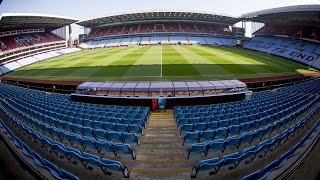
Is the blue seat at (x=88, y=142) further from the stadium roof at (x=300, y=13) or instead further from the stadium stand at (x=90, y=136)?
the stadium roof at (x=300, y=13)

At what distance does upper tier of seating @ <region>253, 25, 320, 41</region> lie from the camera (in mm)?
46844

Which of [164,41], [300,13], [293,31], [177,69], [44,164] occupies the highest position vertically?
[300,13]

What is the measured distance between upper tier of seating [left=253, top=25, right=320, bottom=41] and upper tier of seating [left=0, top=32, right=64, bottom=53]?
5841cm

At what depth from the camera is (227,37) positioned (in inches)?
2795

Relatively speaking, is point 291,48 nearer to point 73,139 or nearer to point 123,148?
point 123,148

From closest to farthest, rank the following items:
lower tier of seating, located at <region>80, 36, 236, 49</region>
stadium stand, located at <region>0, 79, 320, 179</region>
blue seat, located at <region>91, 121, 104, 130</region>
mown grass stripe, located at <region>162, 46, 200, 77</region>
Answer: stadium stand, located at <region>0, 79, 320, 179</region> < blue seat, located at <region>91, 121, 104, 130</region> < mown grass stripe, located at <region>162, 46, 200, 77</region> < lower tier of seating, located at <region>80, 36, 236, 49</region>

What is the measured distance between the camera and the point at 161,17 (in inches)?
2736

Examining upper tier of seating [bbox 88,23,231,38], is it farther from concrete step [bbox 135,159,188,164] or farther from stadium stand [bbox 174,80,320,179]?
concrete step [bbox 135,159,188,164]

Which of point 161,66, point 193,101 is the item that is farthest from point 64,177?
point 161,66

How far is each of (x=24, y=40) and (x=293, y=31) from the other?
62.9 m

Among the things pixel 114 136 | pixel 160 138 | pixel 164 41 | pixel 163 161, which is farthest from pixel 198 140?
pixel 164 41

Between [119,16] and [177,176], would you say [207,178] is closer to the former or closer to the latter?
[177,176]

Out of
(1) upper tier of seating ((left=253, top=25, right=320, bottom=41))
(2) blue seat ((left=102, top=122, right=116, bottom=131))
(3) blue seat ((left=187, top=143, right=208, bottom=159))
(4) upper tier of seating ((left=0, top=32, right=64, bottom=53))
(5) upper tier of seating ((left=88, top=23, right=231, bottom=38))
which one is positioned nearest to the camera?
(3) blue seat ((left=187, top=143, right=208, bottom=159))


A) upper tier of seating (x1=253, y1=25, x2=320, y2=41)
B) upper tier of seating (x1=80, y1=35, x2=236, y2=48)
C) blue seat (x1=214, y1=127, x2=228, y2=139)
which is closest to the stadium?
blue seat (x1=214, y1=127, x2=228, y2=139)
